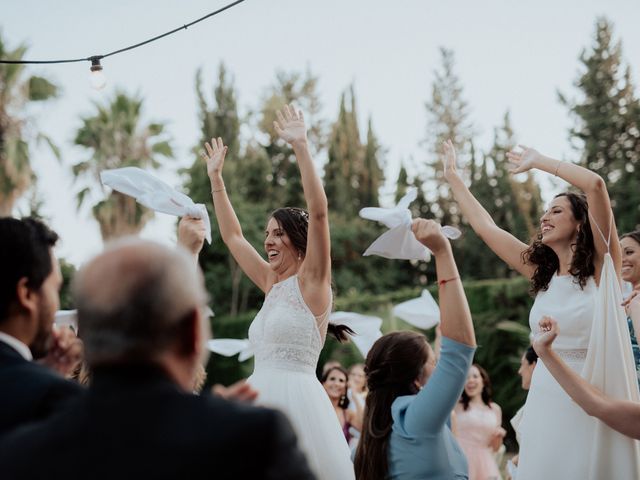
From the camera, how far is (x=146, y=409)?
4.58ft

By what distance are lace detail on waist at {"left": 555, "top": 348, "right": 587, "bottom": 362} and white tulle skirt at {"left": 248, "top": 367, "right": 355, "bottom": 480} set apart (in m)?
1.12

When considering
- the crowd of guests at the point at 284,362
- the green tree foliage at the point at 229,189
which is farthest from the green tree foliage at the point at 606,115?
the crowd of guests at the point at 284,362

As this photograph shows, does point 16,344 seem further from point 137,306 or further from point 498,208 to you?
point 498,208

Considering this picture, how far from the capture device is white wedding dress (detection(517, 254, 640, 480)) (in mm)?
3314

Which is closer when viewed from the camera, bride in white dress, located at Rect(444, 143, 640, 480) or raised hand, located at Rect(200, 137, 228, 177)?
bride in white dress, located at Rect(444, 143, 640, 480)

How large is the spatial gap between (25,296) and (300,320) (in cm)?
203

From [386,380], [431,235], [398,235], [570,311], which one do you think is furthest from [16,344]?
[570,311]

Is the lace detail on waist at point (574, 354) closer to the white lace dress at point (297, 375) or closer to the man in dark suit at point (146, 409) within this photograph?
the white lace dress at point (297, 375)

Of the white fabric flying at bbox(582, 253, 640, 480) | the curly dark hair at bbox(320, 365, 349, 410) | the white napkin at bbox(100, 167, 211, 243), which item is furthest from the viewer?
the curly dark hair at bbox(320, 365, 349, 410)

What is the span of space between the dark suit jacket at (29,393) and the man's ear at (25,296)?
16 centimetres

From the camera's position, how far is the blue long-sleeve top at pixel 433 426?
2215mm

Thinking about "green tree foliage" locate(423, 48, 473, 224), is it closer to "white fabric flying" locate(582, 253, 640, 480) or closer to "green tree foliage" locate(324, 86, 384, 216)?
"green tree foliage" locate(324, 86, 384, 216)

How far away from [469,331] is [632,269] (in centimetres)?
290

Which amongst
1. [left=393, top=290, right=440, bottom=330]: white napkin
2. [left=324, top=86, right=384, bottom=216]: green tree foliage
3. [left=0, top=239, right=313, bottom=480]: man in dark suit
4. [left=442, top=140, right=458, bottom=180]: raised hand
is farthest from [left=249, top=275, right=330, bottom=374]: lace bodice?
[left=324, top=86, right=384, bottom=216]: green tree foliage
